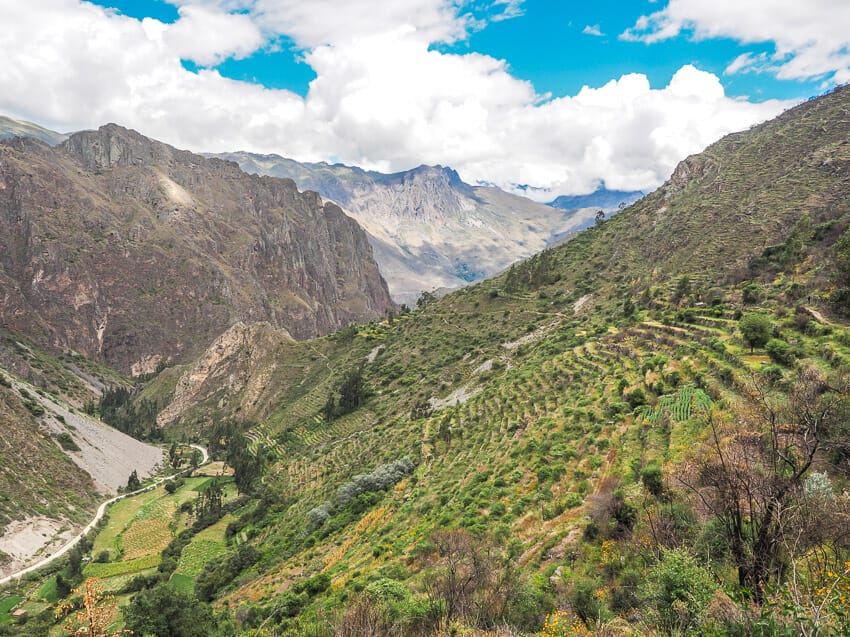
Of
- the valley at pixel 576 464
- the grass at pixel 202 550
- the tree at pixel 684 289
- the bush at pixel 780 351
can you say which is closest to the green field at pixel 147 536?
the grass at pixel 202 550

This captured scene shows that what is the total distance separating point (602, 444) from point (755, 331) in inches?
420

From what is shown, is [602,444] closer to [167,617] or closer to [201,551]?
[167,617]

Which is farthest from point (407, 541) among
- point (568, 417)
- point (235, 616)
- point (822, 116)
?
point (822, 116)

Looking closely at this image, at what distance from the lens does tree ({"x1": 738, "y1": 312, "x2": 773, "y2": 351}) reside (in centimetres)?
2394

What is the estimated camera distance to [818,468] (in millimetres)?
13031

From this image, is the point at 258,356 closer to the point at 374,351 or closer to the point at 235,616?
the point at 374,351

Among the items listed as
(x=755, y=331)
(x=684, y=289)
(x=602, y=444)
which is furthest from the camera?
(x=684, y=289)

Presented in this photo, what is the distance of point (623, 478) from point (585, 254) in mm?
78642

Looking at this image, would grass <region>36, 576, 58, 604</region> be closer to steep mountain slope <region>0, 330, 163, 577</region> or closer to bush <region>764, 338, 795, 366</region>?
steep mountain slope <region>0, 330, 163, 577</region>

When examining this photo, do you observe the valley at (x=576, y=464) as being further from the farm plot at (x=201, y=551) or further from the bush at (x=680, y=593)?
the farm plot at (x=201, y=551)

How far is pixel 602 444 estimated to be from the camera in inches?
917

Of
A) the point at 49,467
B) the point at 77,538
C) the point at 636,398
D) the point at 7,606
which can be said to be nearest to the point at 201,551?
the point at 7,606

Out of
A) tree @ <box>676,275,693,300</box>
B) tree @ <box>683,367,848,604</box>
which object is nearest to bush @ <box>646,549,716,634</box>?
tree @ <box>683,367,848,604</box>

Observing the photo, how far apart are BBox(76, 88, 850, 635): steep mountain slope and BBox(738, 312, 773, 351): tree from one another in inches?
8.4
